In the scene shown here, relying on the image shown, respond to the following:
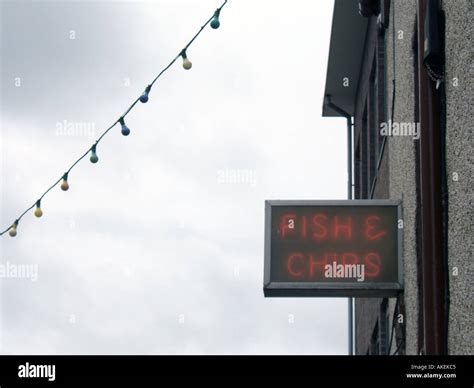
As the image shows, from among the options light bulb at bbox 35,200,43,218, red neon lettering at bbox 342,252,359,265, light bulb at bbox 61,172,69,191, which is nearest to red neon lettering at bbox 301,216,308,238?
red neon lettering at bbox 342,252,359,265

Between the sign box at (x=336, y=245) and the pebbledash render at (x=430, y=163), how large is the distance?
0.51 feet

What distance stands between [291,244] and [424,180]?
5.59 feet

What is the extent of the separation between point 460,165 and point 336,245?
2.34 m

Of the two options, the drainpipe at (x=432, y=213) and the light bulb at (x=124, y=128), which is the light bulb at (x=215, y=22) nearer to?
the light bulb at (x=124, y=128)

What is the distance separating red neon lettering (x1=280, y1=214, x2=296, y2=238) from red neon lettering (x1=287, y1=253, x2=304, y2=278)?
19cm

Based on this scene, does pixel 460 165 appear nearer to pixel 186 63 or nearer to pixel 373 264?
pixel 373 264

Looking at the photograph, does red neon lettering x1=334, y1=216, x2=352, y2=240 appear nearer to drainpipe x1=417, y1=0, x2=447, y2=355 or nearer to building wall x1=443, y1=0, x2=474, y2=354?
drainpipe x1=417, y1=0, x2=447, y2=355

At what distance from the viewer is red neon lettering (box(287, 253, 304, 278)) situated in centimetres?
Answer: 926

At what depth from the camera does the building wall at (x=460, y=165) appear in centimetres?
686

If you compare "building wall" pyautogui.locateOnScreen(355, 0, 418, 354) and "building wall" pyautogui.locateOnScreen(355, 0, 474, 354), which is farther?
"building wall" pyautogui.locateOnScreen(355, 0, 418, 354)

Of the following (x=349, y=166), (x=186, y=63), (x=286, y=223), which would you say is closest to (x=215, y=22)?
(x=186, y=63)

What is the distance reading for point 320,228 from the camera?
9398 millimetres
